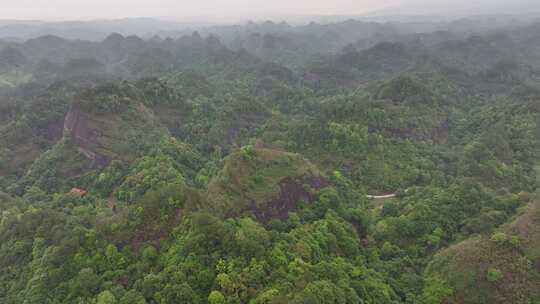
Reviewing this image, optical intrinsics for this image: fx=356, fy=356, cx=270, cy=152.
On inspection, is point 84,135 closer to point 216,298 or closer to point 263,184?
point 263,184

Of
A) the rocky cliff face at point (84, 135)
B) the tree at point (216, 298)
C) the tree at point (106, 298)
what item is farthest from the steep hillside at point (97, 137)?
the tree at point (216, 298)

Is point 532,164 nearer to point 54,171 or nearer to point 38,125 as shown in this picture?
point 54,171

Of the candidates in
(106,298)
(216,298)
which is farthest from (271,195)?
(106,298)

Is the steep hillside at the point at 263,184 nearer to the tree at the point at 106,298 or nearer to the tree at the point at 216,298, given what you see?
the tree at the point at 216,298

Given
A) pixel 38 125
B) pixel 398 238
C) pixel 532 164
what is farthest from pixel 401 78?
pixel 38 125

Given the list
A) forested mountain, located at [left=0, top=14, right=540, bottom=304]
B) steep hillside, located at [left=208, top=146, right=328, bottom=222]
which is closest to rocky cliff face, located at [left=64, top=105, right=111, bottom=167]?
forested mountain, located at [left=0, top=14, right=540, bottom=304]

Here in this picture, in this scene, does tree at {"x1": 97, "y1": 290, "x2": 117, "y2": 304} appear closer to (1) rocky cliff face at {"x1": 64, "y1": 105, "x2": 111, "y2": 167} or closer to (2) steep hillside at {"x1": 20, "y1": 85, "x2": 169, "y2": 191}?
(2) steep hillside at {"x1": 20, "y1": 85, "x2": 169, "y2": 191}

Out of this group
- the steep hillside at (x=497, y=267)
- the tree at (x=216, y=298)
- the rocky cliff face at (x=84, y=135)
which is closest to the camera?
the tree at (x=216, y=298)

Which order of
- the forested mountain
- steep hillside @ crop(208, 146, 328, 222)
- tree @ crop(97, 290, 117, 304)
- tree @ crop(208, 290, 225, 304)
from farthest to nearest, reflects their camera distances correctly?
steep hillside @ crop(208, 146, 328, 222) → the forested mountain → tree @ crop(97, 290, 117, 304) → tree @ crop(208, 290, 225, 304)

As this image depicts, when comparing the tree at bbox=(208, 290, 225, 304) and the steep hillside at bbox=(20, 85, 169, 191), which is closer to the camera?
the tree at bbox=(208, 290, 225, 304)
